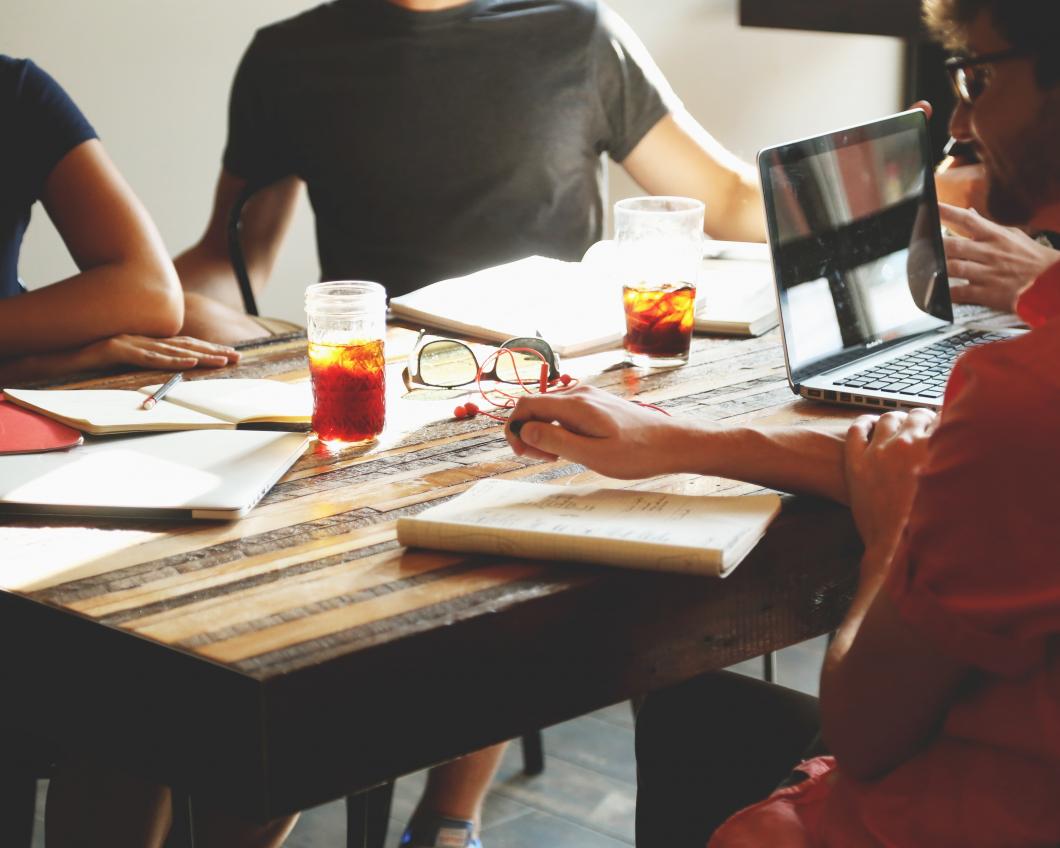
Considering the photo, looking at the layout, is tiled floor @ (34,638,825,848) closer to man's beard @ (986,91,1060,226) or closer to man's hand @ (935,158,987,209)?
man's hand @ (935,158,987,209)

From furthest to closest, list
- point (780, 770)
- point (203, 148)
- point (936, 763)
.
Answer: point (203, 148) → point (780, 770) → point (936, 763)

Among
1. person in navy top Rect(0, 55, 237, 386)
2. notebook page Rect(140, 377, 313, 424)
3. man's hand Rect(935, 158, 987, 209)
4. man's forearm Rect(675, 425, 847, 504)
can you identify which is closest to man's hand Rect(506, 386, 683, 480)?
man's forearm Rect(675, 425, 847, 504)

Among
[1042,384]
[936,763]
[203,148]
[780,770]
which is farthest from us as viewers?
[203,148]

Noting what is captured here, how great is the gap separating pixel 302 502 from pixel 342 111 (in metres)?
1.38

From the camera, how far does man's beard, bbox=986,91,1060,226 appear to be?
74 cm

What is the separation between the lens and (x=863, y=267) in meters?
1.44

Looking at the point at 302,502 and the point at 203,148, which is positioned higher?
the point at 203,148

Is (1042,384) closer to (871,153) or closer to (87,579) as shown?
(87,579)

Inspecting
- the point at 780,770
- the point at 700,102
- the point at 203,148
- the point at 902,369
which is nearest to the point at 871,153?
the point at 902,369

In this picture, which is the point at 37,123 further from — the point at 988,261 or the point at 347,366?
the point at 988,261

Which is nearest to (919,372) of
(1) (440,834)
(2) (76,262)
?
(1) (440,834)

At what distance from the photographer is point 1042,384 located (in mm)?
659

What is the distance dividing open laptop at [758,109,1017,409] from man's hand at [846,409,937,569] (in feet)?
0.74

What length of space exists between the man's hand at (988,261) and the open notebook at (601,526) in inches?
30.4
